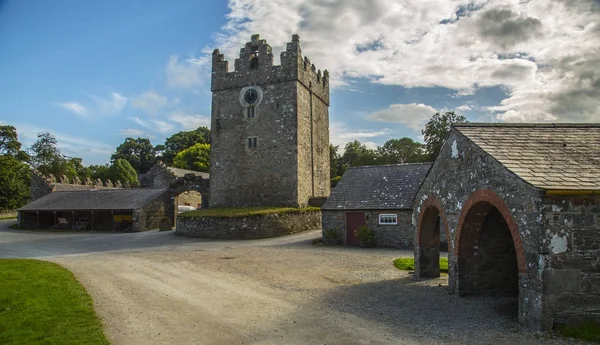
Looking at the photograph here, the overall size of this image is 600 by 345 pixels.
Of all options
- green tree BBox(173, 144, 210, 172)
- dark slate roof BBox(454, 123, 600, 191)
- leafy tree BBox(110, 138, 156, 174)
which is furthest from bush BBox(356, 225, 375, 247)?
leafy tree BBox(110, 138, 156, 174)

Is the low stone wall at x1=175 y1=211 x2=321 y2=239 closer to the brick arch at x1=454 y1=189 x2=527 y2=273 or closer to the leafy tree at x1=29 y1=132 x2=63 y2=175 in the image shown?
the brick arch at x1=454 y1=189 x2=527 y2=273

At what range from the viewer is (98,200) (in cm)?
3828

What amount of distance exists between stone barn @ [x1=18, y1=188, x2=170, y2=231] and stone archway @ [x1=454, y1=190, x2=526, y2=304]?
97.2ft

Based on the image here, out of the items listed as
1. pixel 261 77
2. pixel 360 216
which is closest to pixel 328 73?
pixel 261 77

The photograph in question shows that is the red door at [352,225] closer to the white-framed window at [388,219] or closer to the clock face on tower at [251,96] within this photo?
the white-framed window at [388,219]

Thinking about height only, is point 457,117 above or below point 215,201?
above

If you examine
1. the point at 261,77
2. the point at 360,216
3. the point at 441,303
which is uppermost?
the point at 261,77

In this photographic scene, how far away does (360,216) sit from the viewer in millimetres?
24672

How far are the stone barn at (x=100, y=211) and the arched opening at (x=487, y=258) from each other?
29636 mm

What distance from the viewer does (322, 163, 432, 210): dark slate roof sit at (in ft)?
78.9

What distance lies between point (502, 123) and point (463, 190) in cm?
204

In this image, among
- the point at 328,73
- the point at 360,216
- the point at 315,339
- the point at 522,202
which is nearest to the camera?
the point at 315,339

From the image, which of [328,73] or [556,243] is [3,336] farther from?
[328,73]

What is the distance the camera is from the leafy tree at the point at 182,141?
91.9 m
